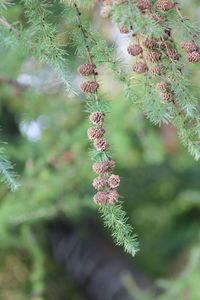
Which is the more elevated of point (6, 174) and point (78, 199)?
point (6, 174)

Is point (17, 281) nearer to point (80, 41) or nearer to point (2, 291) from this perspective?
point (2, 291)

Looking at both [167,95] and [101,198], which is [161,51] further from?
[101,198]

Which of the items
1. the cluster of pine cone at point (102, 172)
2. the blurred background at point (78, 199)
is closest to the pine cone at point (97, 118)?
the cluster of pine cone at point (102, 172)

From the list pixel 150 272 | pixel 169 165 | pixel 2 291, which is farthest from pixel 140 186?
pixel 2 291

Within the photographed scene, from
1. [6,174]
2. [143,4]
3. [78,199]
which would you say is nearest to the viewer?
[143,4]

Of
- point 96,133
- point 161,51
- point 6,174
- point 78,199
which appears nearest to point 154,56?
point 161,51

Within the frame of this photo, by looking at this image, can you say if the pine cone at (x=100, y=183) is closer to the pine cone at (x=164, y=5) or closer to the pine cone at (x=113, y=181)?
the pine cone at (x=113, y=181)
